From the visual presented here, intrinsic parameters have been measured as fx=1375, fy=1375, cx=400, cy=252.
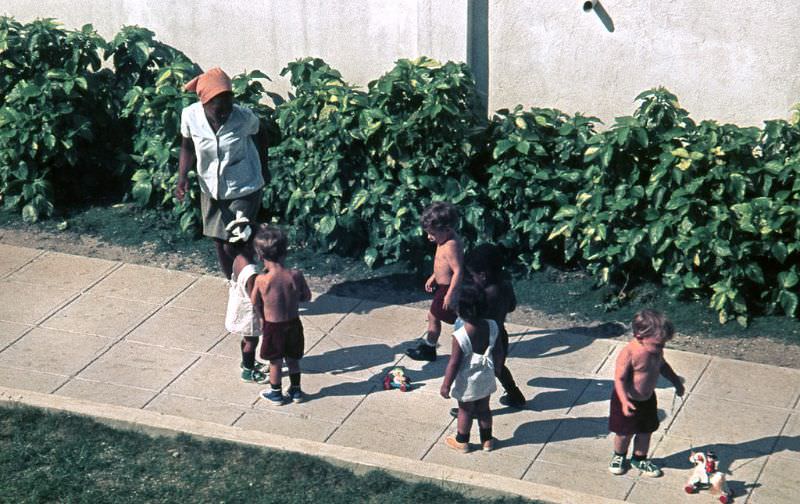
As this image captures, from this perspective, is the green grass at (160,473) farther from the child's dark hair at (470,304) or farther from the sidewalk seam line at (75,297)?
the sidewalk seam line at (75,297)

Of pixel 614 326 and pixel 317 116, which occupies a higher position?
pixel 317 116

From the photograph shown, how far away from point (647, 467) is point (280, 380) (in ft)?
7.80

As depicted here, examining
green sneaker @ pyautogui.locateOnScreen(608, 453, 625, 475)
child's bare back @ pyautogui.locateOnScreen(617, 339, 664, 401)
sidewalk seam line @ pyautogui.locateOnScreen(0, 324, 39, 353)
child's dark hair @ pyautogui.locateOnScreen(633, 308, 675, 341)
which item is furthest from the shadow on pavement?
child's dark hair @ pyautogui.locateOnScreen(633, 308, 675, 341)

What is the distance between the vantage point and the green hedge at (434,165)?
385 inches

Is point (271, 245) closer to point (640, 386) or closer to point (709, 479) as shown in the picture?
point (640, 386)

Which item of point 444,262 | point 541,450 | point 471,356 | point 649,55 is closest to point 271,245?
point 444,262

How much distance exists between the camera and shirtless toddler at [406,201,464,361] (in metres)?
8.76

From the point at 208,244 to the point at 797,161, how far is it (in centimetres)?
468

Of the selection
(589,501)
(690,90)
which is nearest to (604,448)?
(589,501)

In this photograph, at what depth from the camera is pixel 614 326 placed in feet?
32.3

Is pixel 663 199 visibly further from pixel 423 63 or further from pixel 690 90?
pixel 423 63

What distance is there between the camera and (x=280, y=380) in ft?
28.7

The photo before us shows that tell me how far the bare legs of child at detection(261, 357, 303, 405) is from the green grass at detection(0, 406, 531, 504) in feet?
1.94

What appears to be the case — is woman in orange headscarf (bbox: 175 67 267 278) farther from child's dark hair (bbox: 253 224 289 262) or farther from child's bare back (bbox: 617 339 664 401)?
child's bare back (bbox: 617 339 664 401)
